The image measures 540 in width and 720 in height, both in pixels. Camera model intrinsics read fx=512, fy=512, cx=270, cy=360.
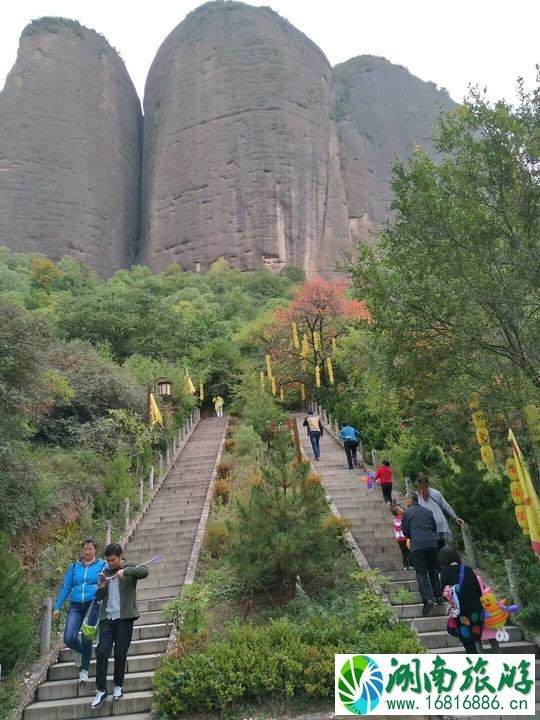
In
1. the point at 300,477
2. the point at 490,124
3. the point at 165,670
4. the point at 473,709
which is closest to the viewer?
the point at 473,709

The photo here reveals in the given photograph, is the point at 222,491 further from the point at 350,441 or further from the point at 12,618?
the point at 12,618

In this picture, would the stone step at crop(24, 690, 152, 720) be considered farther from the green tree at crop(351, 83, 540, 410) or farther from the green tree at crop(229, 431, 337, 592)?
the green tree at crop(351, 83, 540, 410)

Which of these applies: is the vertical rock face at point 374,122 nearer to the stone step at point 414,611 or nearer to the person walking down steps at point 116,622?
the stone step at point 414,611

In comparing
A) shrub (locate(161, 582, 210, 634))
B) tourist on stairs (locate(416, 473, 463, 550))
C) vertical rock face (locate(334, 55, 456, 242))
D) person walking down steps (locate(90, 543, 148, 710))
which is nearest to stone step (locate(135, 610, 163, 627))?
shrub (locate(161, 582, 210, 634))

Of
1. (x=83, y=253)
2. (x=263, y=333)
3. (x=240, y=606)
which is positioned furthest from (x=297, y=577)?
(x=83, y=253)

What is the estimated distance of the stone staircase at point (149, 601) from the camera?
476 cm

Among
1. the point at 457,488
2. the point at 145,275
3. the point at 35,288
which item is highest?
the point at 145,275

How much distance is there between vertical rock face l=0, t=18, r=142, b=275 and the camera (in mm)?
51469

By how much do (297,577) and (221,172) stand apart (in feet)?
174

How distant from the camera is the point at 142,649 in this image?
Answer: 573cm

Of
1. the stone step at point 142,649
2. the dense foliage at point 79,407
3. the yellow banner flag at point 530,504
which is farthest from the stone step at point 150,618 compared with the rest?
the yellow banner flag at point 530,504

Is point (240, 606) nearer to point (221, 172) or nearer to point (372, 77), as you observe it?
point (221, 172)

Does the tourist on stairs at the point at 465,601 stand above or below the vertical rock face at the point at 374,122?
below

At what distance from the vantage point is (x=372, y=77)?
77062 millimetres
